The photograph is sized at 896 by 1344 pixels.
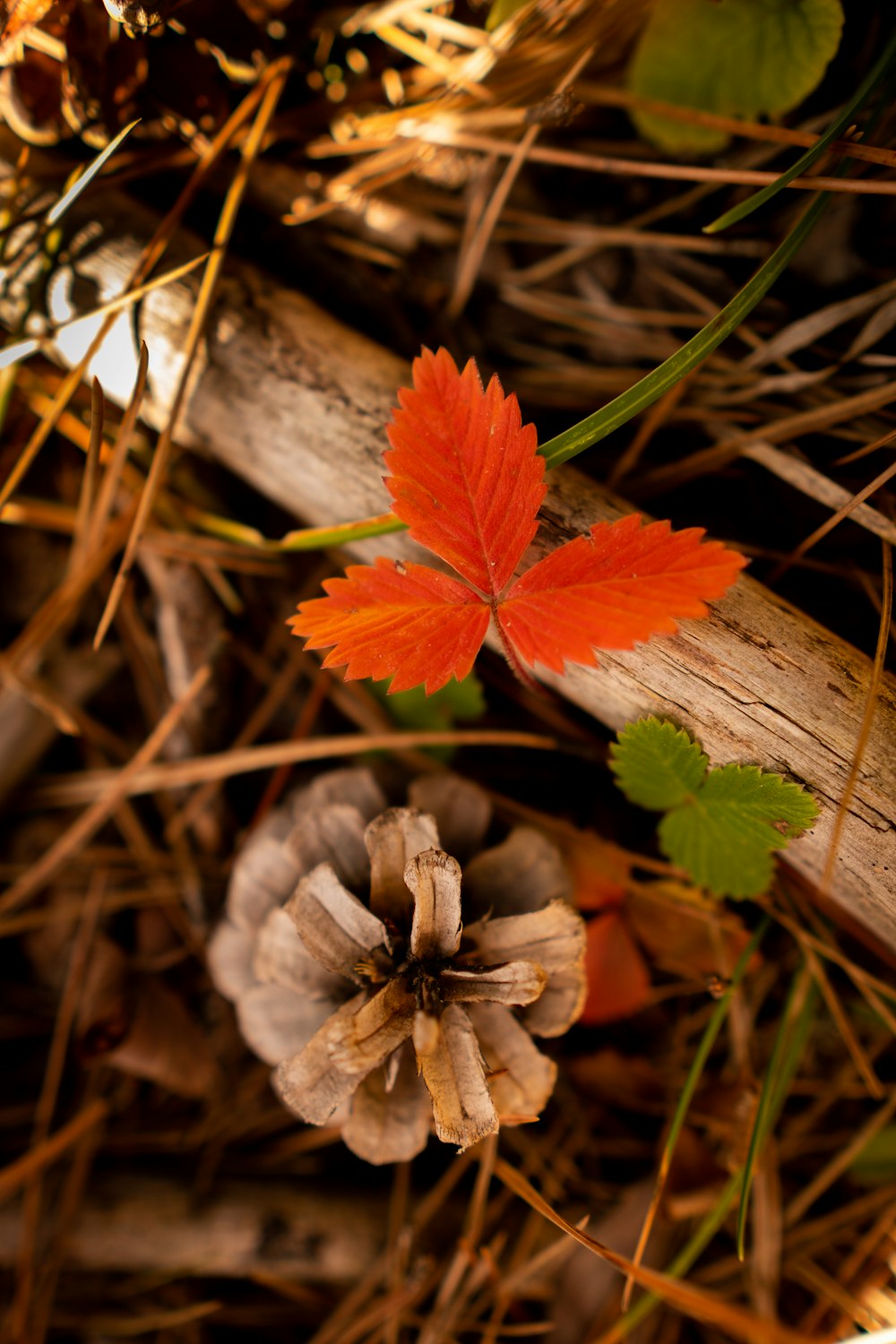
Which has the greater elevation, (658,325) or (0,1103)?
(658,325)

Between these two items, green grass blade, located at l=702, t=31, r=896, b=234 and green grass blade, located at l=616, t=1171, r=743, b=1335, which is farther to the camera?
green grass blade, located at l=616, t=1171, r=743, b=1335

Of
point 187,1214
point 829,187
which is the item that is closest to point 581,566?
point 829,187

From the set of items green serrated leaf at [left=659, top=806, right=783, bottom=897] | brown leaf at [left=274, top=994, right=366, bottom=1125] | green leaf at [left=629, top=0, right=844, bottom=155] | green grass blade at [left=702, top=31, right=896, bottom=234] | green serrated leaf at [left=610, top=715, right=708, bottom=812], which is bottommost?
brown leaf at [left=274, top=994, right=366, bottom=1125]

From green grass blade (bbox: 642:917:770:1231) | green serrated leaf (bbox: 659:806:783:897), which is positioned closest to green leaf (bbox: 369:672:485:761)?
green serrated leaf (bbox: 659:806:783:897)

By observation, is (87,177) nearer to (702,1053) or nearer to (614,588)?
(614,588)

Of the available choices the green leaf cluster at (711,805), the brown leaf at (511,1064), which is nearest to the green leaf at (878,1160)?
the green leaf cluster at (711,805)

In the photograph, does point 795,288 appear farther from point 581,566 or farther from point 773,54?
point 581,566

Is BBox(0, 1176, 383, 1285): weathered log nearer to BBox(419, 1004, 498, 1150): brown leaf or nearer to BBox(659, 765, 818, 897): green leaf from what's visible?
BBox(419, 1004, 498, 1150): brown leaf

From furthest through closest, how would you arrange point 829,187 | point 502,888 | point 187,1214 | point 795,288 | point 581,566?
point 187,1214
point 795,288
point 502,888
point 829,187
point 581,566
